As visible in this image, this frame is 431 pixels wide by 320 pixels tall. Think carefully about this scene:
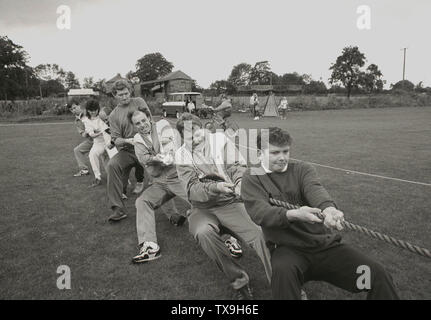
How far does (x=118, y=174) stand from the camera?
5.12m

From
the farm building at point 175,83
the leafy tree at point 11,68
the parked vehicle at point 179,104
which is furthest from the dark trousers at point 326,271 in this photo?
the leafy tree at point 11,68

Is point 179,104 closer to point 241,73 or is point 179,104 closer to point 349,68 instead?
point 349,68

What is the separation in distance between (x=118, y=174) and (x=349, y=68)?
87.1 metres

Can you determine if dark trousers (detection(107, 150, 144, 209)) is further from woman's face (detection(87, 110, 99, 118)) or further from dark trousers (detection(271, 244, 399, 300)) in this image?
dark trousers (detection(271, 244, 399, 300))

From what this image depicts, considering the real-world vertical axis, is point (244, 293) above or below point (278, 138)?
below

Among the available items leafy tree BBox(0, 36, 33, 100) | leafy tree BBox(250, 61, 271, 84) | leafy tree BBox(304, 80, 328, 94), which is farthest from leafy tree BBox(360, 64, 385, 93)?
leafy tree BBox(0, 36, 33, 100)

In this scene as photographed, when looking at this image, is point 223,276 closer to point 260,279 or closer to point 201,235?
point 260,279

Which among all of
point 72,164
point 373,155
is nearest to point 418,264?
point 373,155

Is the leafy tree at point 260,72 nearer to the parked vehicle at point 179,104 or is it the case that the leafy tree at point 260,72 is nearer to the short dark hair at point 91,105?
the parked vehicle at point 179,104

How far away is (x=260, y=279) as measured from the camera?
3361 millimetres

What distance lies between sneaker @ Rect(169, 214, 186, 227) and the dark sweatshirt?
231 centimetres

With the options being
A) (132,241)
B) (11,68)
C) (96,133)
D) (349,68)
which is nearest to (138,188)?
(96,133)

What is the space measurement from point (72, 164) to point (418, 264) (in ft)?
30.2

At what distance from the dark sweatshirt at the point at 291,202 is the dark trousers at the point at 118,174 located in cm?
290
